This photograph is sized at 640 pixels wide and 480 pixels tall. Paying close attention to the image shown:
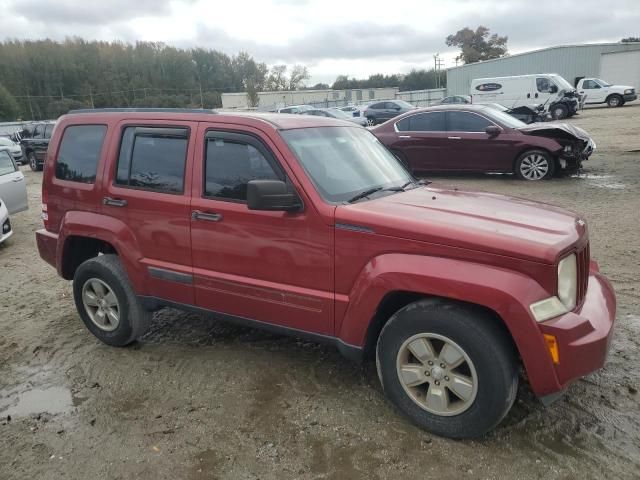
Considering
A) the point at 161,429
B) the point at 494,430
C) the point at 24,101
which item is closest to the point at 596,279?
the point at 494,430

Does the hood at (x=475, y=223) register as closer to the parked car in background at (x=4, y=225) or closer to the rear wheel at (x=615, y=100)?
the parked car in background at (x=4, y=225)

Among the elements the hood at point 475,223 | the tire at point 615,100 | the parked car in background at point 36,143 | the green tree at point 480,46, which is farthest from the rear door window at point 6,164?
the green tree at point 480,46

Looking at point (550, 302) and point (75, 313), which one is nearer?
point (550, 302)

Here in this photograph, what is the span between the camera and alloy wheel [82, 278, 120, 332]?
14.1ft

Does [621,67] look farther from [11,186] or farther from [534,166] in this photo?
[11,186]

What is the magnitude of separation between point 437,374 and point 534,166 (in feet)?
29.5

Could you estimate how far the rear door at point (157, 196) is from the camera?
374 centimetres

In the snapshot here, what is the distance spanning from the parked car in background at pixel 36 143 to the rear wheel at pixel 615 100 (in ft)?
105

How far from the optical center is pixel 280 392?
3.55 meters

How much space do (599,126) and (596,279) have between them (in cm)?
2131

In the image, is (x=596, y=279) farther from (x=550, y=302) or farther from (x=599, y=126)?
(x=599, y=126)

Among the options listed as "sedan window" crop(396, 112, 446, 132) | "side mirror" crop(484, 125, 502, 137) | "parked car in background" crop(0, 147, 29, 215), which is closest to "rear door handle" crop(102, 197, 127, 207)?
"parked car in background" crop(0, 147, 29, 215)

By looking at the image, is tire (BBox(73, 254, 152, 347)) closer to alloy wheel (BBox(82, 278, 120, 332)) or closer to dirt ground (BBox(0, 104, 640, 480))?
alloy wheel (BBox(82, 278, 120, 332))

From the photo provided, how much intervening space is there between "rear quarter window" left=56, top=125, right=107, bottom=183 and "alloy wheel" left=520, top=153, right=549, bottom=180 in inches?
353
